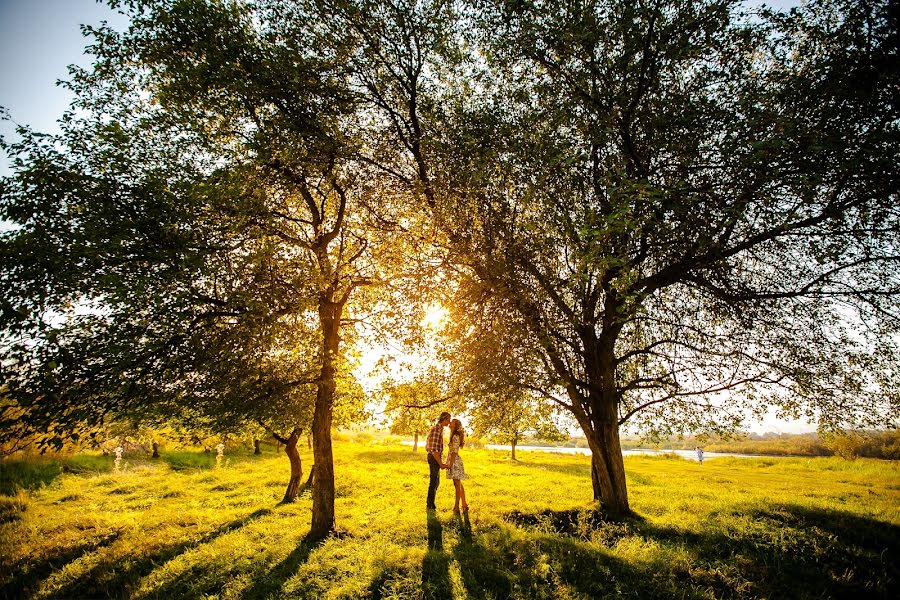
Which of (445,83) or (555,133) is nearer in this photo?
(555,133)

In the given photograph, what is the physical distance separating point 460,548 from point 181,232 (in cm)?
1003

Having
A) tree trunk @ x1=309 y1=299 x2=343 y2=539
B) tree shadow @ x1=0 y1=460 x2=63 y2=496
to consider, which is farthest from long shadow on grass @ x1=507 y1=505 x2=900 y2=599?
tree shadow @ x1=0 y1=460 x2=63 y2=496

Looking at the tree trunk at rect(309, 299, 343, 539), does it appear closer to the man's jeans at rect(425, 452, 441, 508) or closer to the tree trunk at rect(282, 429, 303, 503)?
the man's jeans at rect(425, 452, 441, 508)

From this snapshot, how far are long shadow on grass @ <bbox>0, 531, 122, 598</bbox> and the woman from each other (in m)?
10.5

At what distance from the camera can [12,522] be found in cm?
1466

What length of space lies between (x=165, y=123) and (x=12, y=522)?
17.1m

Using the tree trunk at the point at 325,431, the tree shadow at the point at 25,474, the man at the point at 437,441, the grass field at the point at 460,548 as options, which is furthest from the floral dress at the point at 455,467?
the tree shadow at the point at 25,474

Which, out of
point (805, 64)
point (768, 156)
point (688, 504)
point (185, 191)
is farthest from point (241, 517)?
point (805, 64)

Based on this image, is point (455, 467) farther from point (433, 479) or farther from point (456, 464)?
point (433, 479)

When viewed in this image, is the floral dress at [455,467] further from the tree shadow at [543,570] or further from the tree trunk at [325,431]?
the tree trunk at [325,431]

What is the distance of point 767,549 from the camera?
8.98 metres

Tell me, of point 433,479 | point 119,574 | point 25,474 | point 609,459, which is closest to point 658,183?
point 609,459

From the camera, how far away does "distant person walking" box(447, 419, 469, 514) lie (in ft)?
40.3

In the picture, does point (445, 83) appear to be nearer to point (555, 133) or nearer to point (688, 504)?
point (555, 133)
